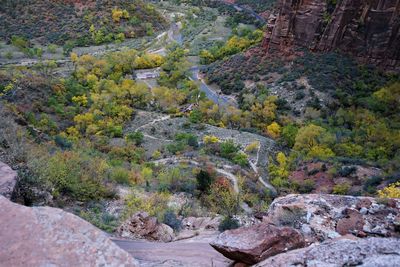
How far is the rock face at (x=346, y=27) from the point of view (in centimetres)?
4841

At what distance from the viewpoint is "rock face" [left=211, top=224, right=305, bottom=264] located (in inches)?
386

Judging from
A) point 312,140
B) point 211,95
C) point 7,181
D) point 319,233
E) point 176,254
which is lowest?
point 211,95

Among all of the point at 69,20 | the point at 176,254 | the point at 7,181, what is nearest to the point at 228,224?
the point at 176,254

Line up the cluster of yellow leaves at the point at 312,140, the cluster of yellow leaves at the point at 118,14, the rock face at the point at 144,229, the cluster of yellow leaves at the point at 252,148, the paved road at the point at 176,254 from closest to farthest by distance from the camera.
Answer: the paved road at the point at 176,254
the rock face at the point at 144,229
the cluster of yellow leaves at the point at 312,140
the cluster of yellow leaves at the point at 252,148
the cluster of yellow leaves at the point at 118,14

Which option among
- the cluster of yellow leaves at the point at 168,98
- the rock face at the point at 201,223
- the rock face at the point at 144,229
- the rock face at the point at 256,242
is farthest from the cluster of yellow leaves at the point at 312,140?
the rock face at the point at 256,242

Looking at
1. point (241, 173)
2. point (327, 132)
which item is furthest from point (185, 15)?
point (241, 173)

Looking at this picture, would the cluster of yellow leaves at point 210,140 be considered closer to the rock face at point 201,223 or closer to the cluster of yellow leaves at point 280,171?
the cluster of yellow leaves at point 280,171

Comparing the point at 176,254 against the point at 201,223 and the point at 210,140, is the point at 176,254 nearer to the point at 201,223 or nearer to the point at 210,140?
the point at 201,223

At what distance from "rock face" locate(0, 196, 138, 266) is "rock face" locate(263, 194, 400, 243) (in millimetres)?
6768

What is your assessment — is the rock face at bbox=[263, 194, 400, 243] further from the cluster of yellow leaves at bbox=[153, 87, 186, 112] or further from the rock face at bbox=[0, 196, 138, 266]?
the cluster of yellow leaves at bbox=[153, 87, 186, 112]

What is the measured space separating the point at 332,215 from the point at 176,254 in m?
5.42

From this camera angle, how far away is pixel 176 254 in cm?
1353

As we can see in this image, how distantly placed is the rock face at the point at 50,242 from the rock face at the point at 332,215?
266 inches

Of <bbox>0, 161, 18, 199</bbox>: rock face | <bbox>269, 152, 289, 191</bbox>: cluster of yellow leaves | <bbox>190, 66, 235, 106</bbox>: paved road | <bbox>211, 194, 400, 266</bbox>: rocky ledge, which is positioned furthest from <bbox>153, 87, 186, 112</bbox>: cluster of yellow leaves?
<bbox>0, 161, 18, 199</bbox>: rock face
